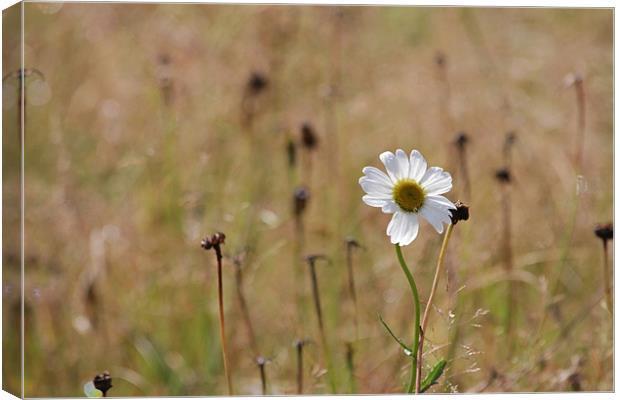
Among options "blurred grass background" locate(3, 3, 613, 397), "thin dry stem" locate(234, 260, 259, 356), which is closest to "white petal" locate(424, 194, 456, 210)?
"thin dry stem" locate(234, 260, 259, 356)

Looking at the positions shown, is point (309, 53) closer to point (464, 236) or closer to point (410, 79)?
point (410, 79)

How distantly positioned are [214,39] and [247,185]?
0.34 m

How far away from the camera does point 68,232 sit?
1817 millimetres

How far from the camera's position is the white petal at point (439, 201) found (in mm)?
940

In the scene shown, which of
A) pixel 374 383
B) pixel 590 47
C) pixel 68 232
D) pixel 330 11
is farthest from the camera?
pixel 330 11

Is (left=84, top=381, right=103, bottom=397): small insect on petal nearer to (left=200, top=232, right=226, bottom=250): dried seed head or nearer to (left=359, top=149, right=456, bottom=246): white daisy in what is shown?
(left=200, top=232, right=226, bottom=250): dried seed head

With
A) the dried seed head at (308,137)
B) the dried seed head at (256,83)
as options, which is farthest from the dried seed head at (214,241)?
the dried seed head at (256,83)

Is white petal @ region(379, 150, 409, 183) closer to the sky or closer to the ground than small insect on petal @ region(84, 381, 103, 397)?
closer to the sky

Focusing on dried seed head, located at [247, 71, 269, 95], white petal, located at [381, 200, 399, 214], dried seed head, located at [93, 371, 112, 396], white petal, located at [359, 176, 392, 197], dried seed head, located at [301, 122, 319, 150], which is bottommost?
dried seed head, located at [93, 371, 112, 396]

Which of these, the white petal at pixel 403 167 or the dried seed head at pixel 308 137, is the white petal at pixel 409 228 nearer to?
the white petal at pixel 403 167

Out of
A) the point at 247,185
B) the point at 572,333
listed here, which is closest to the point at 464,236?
the point at 572,333

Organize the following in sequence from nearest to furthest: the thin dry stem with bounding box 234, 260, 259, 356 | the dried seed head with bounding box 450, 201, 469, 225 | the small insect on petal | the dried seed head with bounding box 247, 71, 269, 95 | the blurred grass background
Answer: the dried seed head with bounding box 450, 201, 469, 225, the small insect on petal, the thin dry stem with bounding box 234, 260, 259, 356, the blurred grass background, the dried seed head with bounding box 247, 71, 269, 95

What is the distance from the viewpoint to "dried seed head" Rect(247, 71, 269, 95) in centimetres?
176

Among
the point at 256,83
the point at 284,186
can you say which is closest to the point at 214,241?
the point at 256,83
